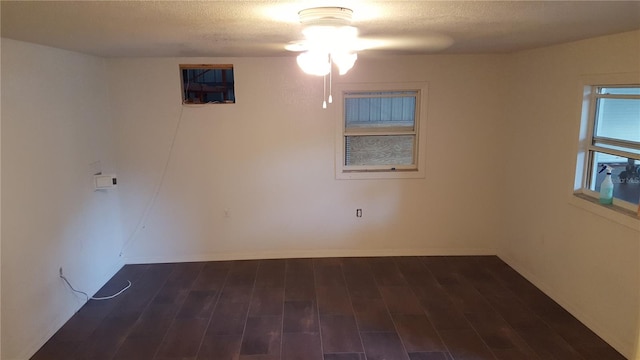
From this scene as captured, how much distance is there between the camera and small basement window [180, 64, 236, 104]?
178 inches

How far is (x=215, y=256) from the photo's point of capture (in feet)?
15.9

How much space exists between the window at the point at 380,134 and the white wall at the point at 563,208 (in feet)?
3.30

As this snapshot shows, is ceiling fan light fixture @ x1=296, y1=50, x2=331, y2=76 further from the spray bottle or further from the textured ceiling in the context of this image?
the spray bottle

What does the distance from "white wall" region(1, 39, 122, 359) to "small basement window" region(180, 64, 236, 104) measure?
82 centimetres

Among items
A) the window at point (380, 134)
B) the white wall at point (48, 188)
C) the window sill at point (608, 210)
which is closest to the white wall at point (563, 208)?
the window sill at point (608, 210)

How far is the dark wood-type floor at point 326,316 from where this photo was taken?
317 cm

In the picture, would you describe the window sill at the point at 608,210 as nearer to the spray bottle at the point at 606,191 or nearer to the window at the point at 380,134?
the spray bottle at the point at 606,191

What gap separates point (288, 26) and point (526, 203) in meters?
Answer: 3.13

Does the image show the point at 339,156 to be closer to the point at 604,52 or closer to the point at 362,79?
the point at 362,79

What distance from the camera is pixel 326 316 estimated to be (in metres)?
3.66

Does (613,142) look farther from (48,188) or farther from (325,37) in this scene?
(48,188)

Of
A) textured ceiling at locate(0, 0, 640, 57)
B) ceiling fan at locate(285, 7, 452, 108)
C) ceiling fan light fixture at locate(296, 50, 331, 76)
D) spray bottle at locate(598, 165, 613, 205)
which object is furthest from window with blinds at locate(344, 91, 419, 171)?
ceiling fan light fixture at locate(296, 50, 331, 76)

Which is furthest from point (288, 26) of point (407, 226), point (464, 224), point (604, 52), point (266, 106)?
point (464, 224)

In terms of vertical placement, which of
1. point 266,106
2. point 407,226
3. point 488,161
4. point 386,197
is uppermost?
point 266,106
